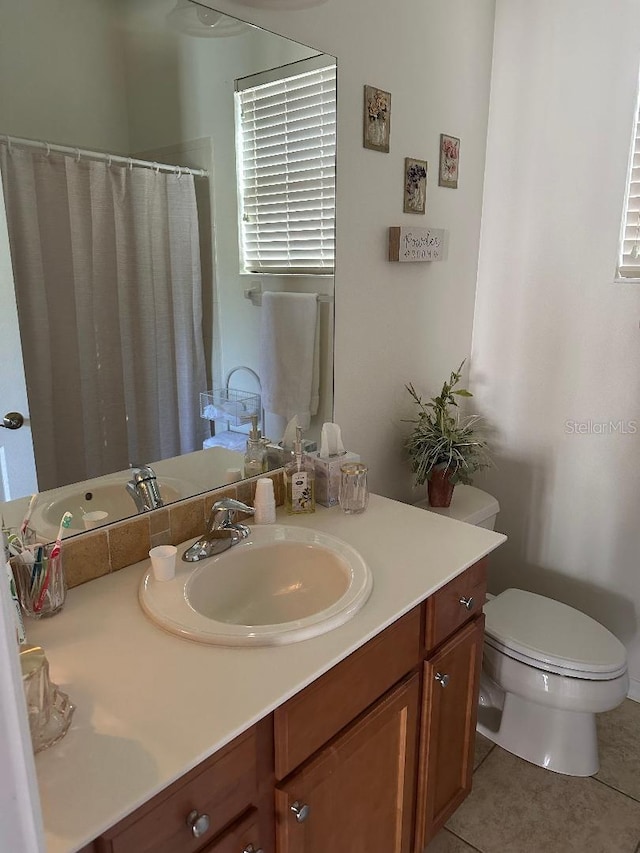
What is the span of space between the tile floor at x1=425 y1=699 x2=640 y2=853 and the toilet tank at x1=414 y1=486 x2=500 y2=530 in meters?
0.70

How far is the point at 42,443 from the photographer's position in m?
1.18

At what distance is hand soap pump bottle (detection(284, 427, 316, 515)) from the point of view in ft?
5.13

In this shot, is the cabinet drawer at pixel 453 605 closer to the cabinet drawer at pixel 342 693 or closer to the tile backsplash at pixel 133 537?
the cabinet drawer at pixel 342 693

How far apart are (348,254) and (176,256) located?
54 cm

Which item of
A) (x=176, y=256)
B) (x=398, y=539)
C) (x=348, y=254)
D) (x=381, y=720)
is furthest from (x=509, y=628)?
(x=176, y=256)

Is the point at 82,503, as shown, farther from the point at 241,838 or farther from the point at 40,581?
the point at 241,838

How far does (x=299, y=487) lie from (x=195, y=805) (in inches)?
31.7

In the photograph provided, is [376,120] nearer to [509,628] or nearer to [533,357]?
[533,357]

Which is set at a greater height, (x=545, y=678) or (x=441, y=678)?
(x=441, y=678)

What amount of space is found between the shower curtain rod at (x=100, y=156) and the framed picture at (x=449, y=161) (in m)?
0.90

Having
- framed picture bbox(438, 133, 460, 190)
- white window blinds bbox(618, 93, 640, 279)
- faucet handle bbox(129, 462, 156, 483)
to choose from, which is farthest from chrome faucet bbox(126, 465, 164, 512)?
white window blinds bbox(618, 93, 640, 279)

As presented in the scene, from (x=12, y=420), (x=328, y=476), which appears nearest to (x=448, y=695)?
(x=328, y=476)

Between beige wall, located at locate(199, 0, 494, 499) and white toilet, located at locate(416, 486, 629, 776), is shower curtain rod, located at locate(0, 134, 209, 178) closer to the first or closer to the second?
Answer: beige wall, located at locate(199, 0, 494, 499)

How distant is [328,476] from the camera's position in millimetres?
1591
